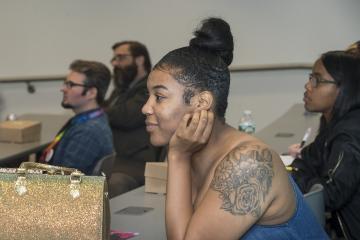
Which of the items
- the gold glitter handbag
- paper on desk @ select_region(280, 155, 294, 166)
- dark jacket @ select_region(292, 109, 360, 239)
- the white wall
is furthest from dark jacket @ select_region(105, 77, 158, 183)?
the gold glitter handbag

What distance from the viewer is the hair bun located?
2207 mm

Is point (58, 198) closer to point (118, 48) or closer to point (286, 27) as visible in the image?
point (118, 48)

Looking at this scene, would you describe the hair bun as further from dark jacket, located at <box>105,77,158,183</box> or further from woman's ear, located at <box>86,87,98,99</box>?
dark jacket, located at <box>105,77,158,183</box>

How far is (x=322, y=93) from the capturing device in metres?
3.57

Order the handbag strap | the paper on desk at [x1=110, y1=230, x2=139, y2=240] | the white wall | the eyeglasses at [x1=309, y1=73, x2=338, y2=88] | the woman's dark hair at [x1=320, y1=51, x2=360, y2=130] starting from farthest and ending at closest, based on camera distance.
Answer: the white wall → the eyeglasses at [x1=309, y1=73, x2=338, y2=88] → the woman's dark hair at [x1=320, y1=51, x2=360, y2=130] → the paper on desk at [x1=110, y1=230, x2=139, y2=240] → the handbag strap

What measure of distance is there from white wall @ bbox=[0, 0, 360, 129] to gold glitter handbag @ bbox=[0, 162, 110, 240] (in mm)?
4653

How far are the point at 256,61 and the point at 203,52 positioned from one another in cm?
448

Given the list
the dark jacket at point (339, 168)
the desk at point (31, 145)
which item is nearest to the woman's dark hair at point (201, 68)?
the dark jacket at point (339, 168)

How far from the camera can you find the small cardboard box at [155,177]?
3301 mm

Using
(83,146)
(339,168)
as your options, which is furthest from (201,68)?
(83,146)

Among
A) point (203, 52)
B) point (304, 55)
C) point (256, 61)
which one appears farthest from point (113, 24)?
point (203, 52)

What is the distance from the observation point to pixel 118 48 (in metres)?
5.97

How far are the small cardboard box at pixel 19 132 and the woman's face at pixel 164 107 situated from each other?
2883mm

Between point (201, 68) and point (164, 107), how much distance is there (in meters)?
0.16
